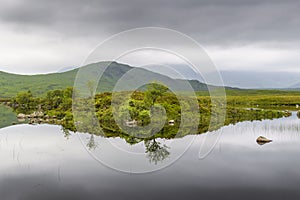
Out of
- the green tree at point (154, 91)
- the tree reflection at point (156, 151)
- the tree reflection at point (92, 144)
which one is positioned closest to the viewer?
the tree reflection at point (156, 151)

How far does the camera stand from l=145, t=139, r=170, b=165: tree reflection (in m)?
26.1

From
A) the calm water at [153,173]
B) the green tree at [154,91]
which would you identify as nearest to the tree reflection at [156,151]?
the calm water at [153,173]

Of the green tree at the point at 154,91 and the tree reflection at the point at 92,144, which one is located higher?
the green tree at the point at 154,91

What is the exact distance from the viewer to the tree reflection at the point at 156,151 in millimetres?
26062

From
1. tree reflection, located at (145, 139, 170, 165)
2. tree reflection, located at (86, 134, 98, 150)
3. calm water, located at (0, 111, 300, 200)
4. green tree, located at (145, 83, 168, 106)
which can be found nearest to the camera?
calm water, located at (0, 111, 300, 200)

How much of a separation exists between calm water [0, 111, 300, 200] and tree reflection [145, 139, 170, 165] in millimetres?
178

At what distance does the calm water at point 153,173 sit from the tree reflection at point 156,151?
0.18m

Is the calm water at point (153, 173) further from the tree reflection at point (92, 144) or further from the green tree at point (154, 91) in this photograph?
the green tree at point (154, 91)

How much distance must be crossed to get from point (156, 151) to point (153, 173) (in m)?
7.02

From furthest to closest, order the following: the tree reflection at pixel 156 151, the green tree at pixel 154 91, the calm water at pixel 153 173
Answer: the green tree at pixel 154 91, the tree reflection at pixel 156 151, the calm water at pixel 153 173

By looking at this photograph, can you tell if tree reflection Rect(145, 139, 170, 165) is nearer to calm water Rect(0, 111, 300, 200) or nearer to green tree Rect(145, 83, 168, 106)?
calm water Rect(0, 111, 300, 200)

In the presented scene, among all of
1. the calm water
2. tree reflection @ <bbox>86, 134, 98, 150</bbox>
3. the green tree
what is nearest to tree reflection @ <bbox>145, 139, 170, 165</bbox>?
the calm water

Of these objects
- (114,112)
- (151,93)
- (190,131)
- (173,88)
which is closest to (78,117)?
(114,112)

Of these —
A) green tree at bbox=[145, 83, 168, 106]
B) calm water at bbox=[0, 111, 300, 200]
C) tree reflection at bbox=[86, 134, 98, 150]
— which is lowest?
calm water at bbox=[0, 111, 300, 200]
